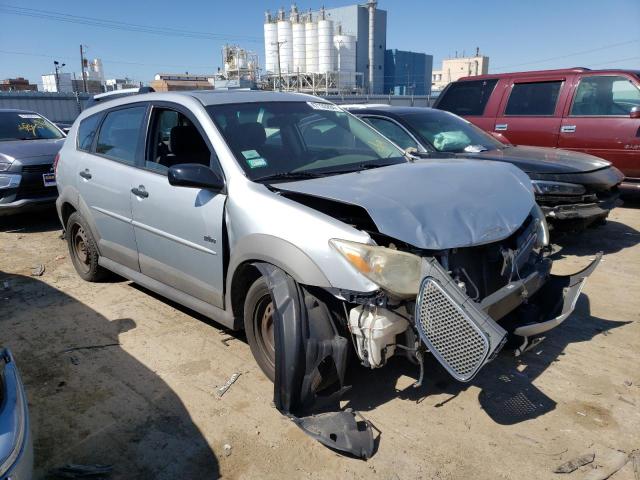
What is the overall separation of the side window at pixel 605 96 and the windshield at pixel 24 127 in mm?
8504

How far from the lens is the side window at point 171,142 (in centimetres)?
394

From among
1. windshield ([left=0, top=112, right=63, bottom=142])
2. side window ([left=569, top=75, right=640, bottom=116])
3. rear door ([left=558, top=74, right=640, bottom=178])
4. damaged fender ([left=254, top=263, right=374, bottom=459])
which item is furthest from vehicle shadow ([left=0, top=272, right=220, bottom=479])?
side window ([left=569, top=75, right=640, bottom=116])

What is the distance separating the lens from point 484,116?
8.32m

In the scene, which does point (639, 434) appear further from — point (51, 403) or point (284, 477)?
point (51, 403)

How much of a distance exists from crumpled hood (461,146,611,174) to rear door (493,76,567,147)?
1658mm

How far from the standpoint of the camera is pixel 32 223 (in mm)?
8203

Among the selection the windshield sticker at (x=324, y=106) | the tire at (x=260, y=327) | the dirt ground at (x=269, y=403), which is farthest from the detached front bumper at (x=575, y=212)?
the tire at (x=260, y=327)

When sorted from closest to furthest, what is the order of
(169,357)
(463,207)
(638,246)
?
(463,207)
(169,357)
(638,246)

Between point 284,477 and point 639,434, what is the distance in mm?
1904

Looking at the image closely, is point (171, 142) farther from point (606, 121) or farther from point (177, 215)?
point (606, 121)

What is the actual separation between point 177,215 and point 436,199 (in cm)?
181

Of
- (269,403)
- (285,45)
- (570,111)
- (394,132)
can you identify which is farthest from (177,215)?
(285,45)

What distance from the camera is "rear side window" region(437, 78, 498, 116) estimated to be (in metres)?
8.36

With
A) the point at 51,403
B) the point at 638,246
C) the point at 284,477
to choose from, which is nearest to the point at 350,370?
the point at 284,477
